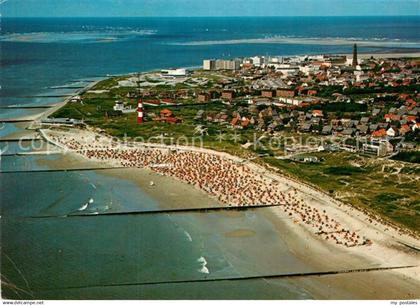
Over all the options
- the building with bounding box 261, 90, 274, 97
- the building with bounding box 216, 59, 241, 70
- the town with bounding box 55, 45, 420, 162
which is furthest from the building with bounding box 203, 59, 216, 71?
the building with bounding box 261, 90, 274, 97

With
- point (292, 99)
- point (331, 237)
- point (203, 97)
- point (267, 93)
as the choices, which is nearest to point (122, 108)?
point (203, 97)

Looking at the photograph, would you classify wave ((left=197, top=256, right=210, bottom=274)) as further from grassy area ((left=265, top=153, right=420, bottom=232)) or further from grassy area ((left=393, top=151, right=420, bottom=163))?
grassy area ((left=393, top=151, right=420, bottom=163))

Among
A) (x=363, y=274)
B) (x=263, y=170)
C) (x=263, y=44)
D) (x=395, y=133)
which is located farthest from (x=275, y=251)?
(x=263, y=44)

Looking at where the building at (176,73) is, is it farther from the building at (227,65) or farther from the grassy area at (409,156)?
the grassy area at (409,156)

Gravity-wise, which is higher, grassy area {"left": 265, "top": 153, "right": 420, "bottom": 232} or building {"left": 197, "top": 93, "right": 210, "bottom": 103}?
building {"left": 197, "top": 93, "right": 210, "bottom": 103}

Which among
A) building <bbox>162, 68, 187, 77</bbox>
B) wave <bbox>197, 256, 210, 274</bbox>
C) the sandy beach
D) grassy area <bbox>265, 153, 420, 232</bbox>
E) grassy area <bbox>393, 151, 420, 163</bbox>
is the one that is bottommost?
wave <bbox>197, 256, 210, 274</bbox>

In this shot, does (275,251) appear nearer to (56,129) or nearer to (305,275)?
(305,275)
